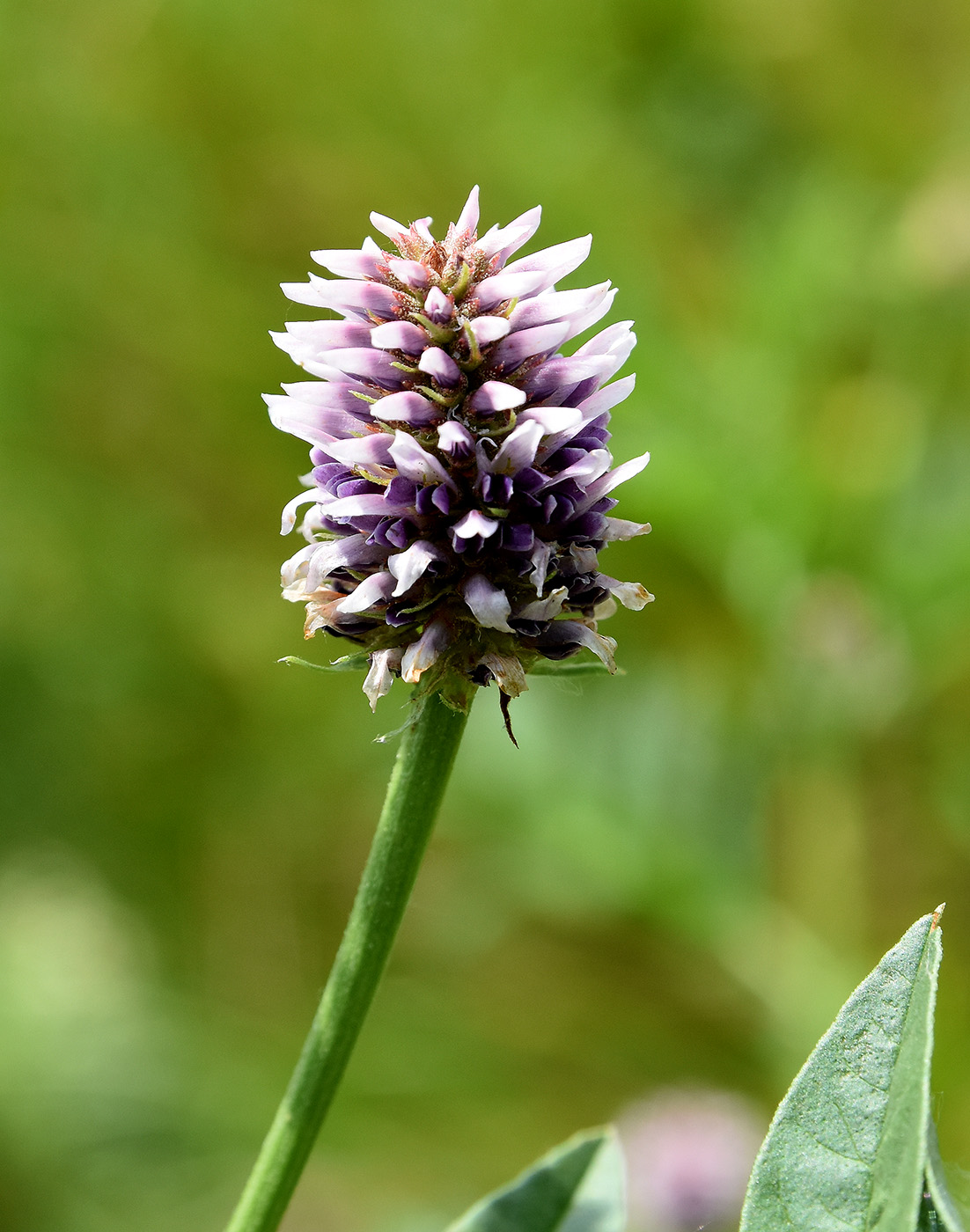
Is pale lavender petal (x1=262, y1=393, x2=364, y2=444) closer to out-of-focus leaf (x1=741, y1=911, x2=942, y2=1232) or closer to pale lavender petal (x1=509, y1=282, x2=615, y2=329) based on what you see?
pale lavender petal (x1=509, y1=282, x2=615, y2=329)

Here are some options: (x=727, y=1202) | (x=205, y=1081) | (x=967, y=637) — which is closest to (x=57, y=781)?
(x=205, y=1081)

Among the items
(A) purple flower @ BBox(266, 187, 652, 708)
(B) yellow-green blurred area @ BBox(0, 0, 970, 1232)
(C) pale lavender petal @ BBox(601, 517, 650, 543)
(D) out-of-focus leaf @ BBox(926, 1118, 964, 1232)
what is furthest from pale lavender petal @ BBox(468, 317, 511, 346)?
(B) yellow-green blurred area @ BBox(0, 0, 970, 1232)

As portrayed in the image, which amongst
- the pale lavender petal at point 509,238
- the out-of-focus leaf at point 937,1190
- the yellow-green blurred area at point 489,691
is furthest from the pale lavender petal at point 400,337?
the yellow-green blurred area at point 489,691

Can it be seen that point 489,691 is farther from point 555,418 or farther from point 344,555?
point 555,418

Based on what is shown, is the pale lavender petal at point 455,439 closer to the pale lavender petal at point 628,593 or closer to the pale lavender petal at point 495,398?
the pale lavender petal at point 495,398

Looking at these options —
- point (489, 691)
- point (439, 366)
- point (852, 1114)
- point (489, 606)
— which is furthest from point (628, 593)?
point (489, 691)
